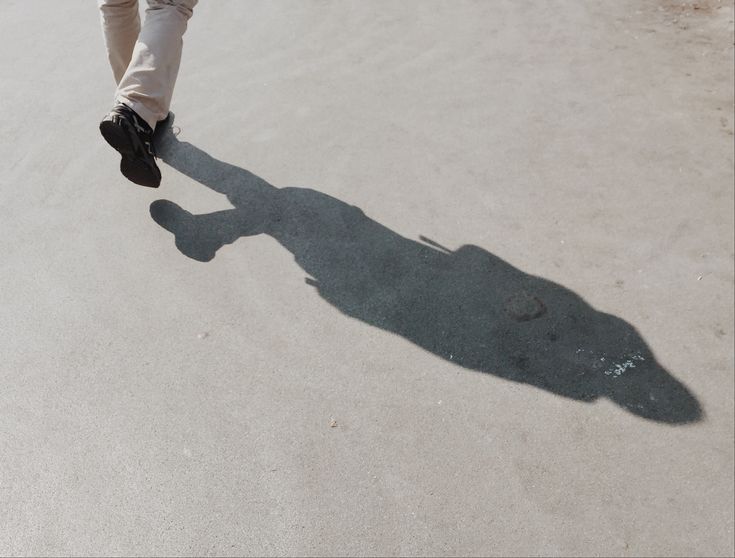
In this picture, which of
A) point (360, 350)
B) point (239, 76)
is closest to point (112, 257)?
point (360, 350)

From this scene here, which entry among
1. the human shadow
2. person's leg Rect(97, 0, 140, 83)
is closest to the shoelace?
the human shadow

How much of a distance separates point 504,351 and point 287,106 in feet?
7.32

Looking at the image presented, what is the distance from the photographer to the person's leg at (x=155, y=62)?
3.12 meters

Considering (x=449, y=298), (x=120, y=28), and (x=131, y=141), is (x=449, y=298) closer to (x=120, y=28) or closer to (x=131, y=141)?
(x=131, y=141)

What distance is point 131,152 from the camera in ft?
10.1

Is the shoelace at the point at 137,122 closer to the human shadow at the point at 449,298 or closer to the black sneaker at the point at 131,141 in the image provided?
the black sneaker at the point at 131,141

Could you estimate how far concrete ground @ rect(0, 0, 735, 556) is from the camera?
2334 mm

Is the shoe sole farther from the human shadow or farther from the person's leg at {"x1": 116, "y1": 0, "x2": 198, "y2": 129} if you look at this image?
the human shadow

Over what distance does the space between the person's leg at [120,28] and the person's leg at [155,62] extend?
19 cm

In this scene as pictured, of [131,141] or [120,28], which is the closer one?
[131,141]

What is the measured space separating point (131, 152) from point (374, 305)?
1.30m

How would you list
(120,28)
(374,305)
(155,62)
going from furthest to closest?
1. (120,28)
2. (155,62)
3. (374,305)

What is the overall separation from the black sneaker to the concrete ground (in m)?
0.28

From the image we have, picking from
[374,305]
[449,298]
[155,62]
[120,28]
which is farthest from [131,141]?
[449,298]
